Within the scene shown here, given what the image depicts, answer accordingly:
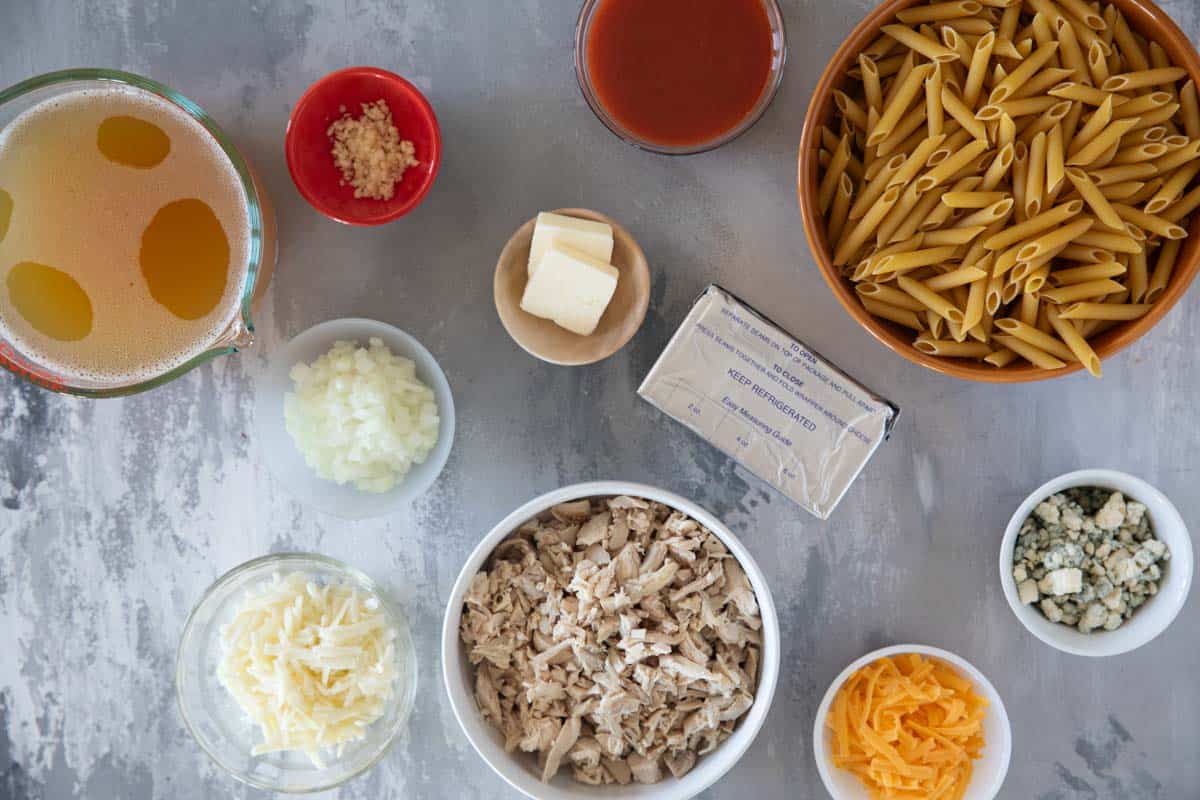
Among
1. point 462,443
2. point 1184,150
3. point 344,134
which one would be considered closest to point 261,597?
point 462,443

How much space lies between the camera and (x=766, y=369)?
1589mm

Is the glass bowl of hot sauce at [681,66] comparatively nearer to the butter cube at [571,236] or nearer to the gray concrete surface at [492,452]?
the gray concrete surface at [492,452]

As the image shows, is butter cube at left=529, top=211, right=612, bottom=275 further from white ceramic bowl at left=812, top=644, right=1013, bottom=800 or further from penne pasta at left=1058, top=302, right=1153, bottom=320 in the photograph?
white ceramic bowl at left=812, top=644, right=1013, bottom=800

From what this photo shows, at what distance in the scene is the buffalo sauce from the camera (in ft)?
5.24

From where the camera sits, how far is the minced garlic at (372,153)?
160 centimetres

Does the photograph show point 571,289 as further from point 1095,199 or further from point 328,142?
point 1095,199

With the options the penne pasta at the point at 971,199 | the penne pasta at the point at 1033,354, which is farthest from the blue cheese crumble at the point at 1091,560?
the penne pasta at the point at 971,199

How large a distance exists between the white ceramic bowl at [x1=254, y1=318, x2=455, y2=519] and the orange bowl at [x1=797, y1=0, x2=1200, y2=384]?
66 centimetres

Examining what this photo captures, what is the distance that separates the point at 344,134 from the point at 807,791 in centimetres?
138

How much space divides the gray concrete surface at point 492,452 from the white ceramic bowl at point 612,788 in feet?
0.60

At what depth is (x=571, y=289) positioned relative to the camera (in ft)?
5.03

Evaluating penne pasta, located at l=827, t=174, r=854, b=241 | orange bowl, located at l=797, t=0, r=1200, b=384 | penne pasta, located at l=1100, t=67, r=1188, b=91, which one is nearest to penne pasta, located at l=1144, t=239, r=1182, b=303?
orange bowl, located at l=797, t=0, r=1200, b=384

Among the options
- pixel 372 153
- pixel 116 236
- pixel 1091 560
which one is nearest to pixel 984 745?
pixel 1091 560

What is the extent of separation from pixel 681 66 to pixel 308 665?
44.8 inches
